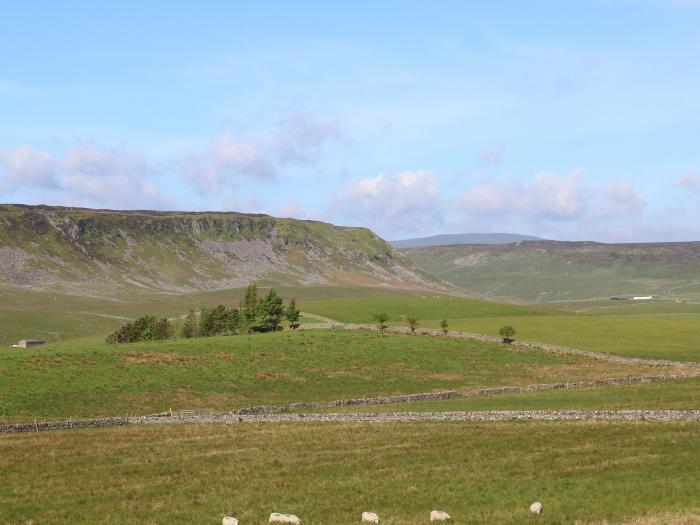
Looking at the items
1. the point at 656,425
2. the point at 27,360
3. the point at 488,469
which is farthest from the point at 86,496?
the point at 27,360

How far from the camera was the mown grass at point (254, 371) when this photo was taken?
70562mm

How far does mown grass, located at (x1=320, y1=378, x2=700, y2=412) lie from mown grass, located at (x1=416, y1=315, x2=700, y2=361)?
34.3 metres

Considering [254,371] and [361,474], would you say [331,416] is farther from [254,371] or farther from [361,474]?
[254,371]

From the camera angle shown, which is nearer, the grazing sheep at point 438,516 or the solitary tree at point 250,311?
the grazing sheep at point 438,516

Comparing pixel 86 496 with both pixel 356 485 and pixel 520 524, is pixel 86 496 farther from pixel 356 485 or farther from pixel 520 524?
pixel 520 524

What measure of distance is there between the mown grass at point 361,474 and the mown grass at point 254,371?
19.0 meters

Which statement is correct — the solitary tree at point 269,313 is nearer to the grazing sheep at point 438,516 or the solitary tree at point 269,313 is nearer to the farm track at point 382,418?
the farm track at point 382,418

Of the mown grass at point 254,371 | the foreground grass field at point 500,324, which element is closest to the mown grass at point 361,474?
the mown grass at point 254,371

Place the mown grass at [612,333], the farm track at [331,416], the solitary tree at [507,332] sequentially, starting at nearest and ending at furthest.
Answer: the farm track at [331,416], the mown grass at [612,333], the solitary tree at [507,332]

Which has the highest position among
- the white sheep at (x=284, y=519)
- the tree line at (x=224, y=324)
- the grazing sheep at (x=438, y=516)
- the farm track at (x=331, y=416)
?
the tree line at (x=224, y=324)

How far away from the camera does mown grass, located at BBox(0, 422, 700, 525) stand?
2969 cm

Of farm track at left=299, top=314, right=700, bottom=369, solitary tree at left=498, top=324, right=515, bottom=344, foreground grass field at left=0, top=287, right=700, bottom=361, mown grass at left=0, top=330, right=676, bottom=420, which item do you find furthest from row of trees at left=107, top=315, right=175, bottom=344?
solitary tree at left=498, top=324, right=515, bottom=344

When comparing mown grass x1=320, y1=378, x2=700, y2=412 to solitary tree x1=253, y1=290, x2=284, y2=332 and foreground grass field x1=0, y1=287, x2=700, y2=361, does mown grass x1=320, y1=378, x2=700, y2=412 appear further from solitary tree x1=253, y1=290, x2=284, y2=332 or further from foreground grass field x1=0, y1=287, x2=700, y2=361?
solitary tree x1=253, y1=290, x2=284, y2=332

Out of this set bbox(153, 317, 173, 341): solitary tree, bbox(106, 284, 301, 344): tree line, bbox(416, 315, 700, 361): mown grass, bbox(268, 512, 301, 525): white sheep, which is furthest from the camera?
bbox(106, 284, 301, 344): tree line
